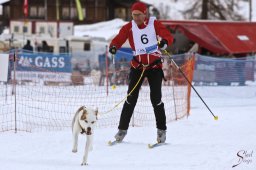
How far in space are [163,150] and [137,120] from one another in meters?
3.57

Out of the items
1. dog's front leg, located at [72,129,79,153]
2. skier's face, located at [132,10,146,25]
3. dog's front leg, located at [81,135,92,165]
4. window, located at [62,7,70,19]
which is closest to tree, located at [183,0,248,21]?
window, located at [62,7,70,19]

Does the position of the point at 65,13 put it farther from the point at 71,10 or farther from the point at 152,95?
the point at 152,95

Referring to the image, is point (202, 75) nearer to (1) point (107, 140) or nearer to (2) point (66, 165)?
(1) point (107, 140)

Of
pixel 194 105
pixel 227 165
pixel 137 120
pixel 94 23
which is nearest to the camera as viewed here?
pixel 227 165

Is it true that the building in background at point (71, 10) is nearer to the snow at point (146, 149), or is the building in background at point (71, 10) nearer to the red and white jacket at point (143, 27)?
the snow at point (146, 149)

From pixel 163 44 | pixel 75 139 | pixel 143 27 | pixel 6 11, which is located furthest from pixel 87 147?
pixel 6 11

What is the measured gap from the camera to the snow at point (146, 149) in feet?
20.4

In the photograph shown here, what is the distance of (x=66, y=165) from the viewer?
→ 6246 mm

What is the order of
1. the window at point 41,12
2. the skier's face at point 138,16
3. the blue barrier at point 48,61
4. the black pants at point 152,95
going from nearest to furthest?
the skier's face at point 138,16
the black pants at point 152,95
the blue barrier at point 48,61
the window at point 41,12

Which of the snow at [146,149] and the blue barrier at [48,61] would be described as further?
the blue barrier at [48,61]

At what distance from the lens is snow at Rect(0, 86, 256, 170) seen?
20.4ft

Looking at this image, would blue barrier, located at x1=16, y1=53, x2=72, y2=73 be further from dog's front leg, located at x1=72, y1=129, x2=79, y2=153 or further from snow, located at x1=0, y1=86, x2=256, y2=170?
dog's front leg, located at x1=72, y1=129, x2=79, y2=153

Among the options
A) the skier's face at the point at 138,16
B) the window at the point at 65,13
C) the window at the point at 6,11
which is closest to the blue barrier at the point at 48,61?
the skier's face at the point at 138,16

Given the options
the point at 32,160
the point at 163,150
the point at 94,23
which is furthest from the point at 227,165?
the point at 94,23
